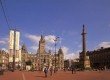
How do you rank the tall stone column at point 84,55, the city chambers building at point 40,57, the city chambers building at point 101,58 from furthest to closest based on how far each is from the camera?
the city chambers building at point 40,57 → the city chambers building at point 101,58 → the tall stone column at point 84,55

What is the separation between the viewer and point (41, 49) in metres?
168

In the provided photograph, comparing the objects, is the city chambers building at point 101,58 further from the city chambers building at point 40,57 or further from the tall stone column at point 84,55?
the tall stone column at point 84,55

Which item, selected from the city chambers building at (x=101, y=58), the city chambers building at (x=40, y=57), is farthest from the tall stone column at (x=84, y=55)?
the city chambers building at (x=40, y=57)

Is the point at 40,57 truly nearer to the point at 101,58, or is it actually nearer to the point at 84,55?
the point at 101,58

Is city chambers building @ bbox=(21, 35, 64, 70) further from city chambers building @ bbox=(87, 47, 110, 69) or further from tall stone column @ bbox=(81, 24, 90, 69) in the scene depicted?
tall stone column @ bbox=(81, 24, 90, 69)

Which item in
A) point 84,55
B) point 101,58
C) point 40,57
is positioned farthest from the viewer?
point 40,57

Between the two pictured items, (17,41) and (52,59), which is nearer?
(17,41)

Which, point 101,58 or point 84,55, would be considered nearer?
point 84,55

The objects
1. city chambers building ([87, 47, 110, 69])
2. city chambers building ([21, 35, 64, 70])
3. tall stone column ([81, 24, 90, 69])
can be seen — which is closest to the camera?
tall stone column ([81, 24, 90, 69])

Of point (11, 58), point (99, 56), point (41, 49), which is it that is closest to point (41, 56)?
point (41, 49)

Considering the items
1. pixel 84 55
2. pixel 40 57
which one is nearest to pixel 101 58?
pixel 40 57

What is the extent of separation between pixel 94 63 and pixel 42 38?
131ft

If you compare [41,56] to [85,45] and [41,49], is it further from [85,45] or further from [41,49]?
[85,45]

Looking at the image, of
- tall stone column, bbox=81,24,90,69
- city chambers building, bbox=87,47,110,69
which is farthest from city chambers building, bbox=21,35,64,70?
tall stone column, bbox=81,24,90,69
